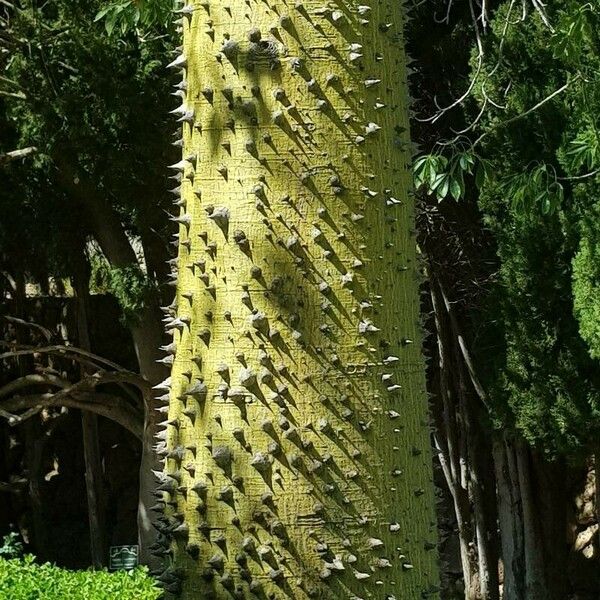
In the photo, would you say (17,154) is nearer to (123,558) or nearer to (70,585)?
(123,558)

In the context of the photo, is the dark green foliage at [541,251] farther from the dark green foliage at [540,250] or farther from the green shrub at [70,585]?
the green shrub at [70,585]

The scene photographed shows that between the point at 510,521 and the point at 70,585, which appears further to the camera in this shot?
the point at 510,521

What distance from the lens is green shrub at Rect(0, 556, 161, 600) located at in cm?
464

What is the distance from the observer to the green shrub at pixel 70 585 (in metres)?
4.64

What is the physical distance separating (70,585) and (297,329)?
10.2 feet

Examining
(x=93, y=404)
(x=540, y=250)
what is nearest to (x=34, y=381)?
(x=93, y=404)

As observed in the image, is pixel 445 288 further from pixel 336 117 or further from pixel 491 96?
pixel 336 117

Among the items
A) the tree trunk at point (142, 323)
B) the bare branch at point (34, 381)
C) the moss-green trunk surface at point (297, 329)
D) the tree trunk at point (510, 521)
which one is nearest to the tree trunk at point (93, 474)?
the bare branch at point (34, 381)

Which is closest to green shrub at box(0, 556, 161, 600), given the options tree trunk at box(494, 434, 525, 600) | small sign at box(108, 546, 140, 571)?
small sign at box(108, 546, 140, 571)

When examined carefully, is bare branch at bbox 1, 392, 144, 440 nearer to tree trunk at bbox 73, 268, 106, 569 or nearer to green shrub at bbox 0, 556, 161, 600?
tree trunk at bbox 73, 268, 106, 569

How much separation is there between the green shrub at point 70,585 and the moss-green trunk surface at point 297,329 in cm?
202

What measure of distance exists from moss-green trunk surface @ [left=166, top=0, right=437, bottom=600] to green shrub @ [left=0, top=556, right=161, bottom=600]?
2023 millimetres

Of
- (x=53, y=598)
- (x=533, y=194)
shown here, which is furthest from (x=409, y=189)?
(x=533, y=194)

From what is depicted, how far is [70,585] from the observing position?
16.8 feet
